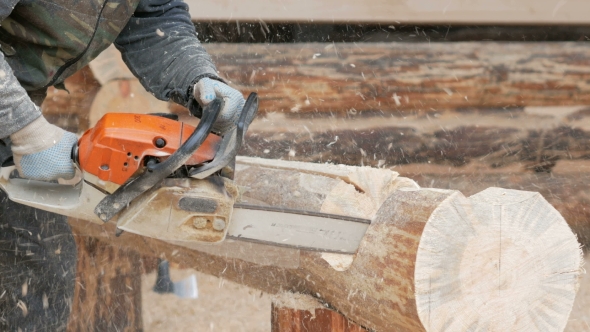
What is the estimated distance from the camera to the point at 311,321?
2.10 metres

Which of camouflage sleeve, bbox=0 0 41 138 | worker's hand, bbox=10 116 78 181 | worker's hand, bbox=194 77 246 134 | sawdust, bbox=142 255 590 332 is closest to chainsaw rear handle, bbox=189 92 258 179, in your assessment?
worker's hand, bbox=194 77 246 134

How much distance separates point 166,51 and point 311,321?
1.08 meters

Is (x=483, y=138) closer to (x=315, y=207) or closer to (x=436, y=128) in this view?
(x=436, y=128)

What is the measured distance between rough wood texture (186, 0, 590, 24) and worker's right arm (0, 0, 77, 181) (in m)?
1.98

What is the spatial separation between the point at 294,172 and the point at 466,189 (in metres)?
1.57

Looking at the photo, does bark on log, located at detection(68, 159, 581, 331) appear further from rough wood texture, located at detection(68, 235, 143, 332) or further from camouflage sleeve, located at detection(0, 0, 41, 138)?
rough wood texture, located at detection(68, 235, 143, 332)

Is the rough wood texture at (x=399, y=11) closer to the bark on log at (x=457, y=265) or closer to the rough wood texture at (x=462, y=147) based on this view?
the rough wood texture at (x=462, y=147)

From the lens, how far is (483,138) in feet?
11.3

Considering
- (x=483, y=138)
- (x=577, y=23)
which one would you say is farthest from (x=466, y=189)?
(x=577, y=23)

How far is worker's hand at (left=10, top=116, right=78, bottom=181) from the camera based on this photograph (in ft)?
5.22

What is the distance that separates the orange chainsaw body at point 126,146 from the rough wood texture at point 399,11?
2044mm

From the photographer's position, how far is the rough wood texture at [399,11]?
3.49 metres

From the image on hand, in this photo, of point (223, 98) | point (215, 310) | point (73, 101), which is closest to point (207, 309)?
point (215, 310)

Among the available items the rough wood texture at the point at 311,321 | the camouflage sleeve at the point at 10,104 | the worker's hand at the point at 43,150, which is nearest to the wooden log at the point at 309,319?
the rough wood texture at the point at 311,321
